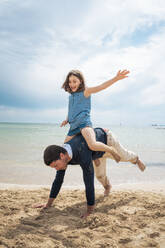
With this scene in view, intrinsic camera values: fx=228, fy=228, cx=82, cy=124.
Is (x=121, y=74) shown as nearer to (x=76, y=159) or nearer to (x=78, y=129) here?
(x=78, y=129)

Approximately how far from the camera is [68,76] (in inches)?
161

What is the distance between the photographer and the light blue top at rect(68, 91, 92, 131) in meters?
3.85

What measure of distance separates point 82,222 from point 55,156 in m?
1.00

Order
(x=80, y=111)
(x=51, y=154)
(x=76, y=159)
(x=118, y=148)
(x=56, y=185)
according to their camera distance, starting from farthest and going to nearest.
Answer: (x=118, y=148), (x=80, y=111), (x=56, y=185), (x=76, y=159), (x=51, y=154)

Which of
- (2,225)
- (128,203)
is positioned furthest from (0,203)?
(128,203)

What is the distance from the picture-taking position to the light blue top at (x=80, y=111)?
3.85m

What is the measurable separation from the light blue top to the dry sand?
143 centimetres

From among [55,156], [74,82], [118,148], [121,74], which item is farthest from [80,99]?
[55,156]

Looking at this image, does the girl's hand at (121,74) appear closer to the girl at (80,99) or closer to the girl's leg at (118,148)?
the girl at (80,99)

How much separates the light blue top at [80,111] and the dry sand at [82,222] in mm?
1426

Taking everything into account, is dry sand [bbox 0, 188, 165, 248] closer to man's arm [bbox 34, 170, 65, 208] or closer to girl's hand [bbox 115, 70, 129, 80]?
man's arm [bbox 34, 170, 65, 208]

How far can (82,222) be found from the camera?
316 centimetres

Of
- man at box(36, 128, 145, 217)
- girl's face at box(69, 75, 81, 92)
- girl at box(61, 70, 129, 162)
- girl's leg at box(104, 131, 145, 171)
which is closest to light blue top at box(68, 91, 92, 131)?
girl at box(61, 70, 129, 162)

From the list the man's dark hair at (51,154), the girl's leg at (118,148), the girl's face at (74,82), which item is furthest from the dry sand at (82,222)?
the girl's face at (74,82)
